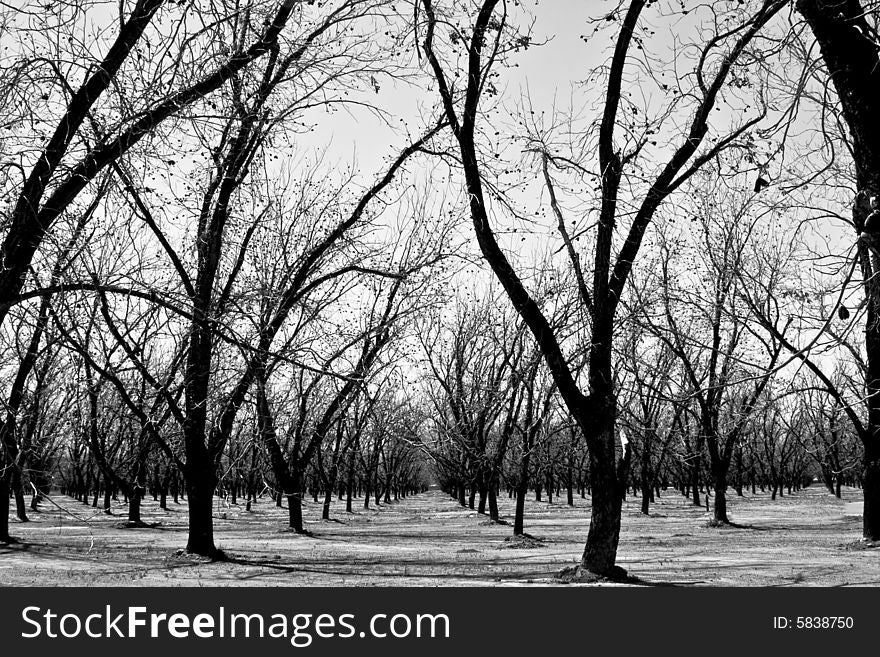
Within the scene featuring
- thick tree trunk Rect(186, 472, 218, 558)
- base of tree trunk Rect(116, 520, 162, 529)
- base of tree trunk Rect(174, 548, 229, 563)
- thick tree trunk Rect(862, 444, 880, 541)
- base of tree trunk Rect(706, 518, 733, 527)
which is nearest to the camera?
thick tree trunk Rect(186, 472, 218, 558)

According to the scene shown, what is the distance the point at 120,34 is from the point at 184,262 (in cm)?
989

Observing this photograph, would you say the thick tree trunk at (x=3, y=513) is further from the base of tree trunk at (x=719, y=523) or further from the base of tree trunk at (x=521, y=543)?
the base of tree trunk at (x=719, y=523)

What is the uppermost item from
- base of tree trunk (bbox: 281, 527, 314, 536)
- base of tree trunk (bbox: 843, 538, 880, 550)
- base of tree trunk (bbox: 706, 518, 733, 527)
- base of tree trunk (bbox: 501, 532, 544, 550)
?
base of tree trunk (bbox: 843, 538, 880, 550)

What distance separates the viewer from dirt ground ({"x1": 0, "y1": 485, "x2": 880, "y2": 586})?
11.2 metres

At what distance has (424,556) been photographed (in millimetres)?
15445

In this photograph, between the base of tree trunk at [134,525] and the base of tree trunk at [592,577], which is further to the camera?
the base of tree trunk at [134,525]

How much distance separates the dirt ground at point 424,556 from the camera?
36.7ft

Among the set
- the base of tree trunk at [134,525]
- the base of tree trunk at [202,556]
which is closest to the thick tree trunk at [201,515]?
the base of tree trunk at [202,556]

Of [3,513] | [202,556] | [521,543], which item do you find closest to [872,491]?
[521,543]

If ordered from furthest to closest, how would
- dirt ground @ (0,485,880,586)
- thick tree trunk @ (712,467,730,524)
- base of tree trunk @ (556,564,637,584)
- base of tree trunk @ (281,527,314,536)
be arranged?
thick tree trunk @ (712,467,730,524) < base of tree trunk @ (281,527,314,536) < dirt ground @ (0,485,880,586) < base of tree trunk @ (556,564,637,584)

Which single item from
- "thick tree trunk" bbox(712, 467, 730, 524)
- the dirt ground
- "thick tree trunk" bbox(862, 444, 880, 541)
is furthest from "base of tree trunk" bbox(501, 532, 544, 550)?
"thick tree trunk" bbox(712, 467, 730, 524)

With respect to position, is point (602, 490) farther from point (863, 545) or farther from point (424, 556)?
point (863, 545)

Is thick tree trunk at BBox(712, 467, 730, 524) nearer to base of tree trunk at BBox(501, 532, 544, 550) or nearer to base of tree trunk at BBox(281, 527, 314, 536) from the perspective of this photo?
base of tree trunk at BBox(501, 532, 544, 550)

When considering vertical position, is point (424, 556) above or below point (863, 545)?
below
